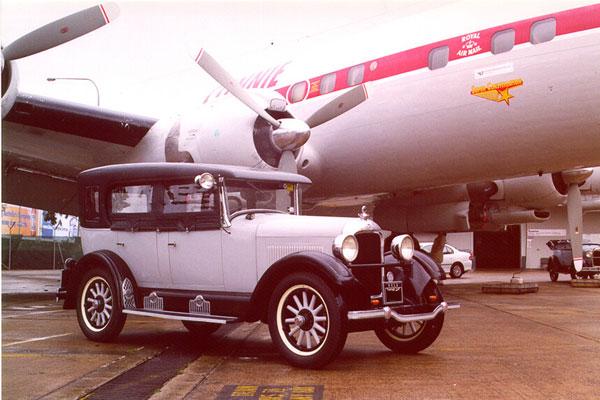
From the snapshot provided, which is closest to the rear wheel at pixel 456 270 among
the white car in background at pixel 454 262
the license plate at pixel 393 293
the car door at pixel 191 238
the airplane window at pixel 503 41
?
the white car in background at pixel 454 262

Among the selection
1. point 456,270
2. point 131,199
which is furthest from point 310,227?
point 456,270

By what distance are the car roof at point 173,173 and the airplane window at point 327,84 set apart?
631 centimetres

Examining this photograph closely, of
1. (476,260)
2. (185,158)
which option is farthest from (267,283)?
(476,260)

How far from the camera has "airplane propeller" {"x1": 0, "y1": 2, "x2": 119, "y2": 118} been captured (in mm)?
8695

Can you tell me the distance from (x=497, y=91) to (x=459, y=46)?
113 centimetres

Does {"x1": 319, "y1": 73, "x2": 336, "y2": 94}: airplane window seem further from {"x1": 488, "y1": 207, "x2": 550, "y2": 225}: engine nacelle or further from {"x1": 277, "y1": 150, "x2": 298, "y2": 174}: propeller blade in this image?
{"x1": 488, "y1": 207, "x2": 550, "y2": 225}: engine nacelle

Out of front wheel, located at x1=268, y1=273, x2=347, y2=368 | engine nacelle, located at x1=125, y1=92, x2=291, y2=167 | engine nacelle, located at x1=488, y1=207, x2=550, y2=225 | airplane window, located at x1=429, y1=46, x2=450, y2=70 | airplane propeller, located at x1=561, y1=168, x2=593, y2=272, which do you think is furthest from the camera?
engine nacelle, located at x1=488, y1=207, x2=550, y2=225

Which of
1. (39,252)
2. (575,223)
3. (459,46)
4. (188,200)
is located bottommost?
(39,252)

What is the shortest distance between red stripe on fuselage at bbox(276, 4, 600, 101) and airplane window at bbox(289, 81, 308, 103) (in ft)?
0.56

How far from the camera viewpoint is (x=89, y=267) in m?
7.78

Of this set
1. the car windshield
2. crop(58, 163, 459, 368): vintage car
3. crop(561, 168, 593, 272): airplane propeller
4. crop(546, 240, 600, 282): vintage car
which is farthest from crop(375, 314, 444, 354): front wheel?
crop(546, 240, 600, 282): vintage car

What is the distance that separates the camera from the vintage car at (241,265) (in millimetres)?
6066

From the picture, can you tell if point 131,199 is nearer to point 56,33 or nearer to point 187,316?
point 187,316

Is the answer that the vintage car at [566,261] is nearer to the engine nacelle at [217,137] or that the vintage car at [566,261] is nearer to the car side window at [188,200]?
the engine nacelle at [217,137]
